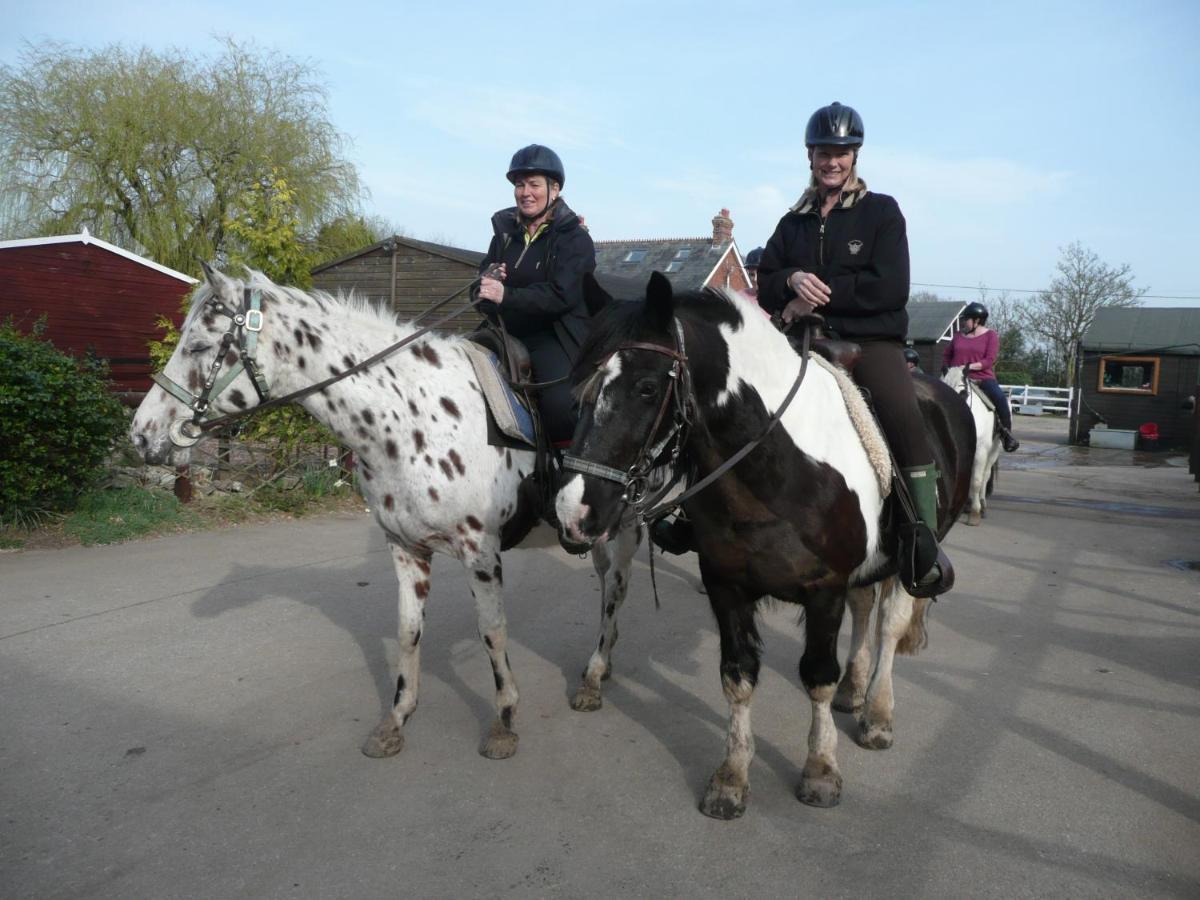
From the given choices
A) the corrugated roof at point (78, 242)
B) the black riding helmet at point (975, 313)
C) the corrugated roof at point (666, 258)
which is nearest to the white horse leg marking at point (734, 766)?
the black riding helmet at point (975, 313)

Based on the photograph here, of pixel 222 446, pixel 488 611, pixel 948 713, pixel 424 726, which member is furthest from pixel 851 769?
pixel 222 446

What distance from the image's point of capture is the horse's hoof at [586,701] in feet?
14.8

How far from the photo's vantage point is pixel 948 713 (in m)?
4.44

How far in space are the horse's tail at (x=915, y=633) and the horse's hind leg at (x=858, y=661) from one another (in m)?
0.19

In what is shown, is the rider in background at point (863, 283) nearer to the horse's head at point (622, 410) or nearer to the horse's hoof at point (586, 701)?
the horse's head at point (622, 410)

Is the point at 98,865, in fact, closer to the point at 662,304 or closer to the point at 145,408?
the point at 145,408

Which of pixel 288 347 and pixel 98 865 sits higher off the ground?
pixel 288 347

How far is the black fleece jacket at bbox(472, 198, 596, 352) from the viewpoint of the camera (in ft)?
13.7

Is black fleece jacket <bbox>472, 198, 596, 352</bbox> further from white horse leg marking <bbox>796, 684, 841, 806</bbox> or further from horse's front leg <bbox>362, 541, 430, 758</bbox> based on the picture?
white horse leg marking <bbox>796, 684, 841, 806</bbox>

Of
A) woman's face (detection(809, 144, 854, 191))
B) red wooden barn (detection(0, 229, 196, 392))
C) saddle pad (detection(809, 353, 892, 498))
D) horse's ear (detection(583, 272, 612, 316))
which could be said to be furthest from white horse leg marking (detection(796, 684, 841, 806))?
red wooden barn (detection(0, 229, 196, 392))

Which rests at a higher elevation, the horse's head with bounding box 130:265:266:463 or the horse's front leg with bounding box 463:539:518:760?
the horse's head with bounding box 130:265:266:463

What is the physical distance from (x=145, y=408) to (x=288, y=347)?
0.64 metres

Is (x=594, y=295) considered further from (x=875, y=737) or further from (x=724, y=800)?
(x=875, y=737)

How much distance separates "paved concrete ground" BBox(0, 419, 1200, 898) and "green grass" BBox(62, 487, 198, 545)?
2.91ft
